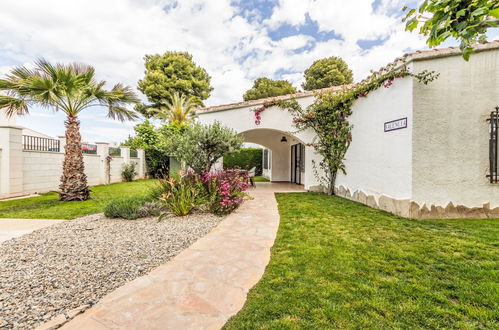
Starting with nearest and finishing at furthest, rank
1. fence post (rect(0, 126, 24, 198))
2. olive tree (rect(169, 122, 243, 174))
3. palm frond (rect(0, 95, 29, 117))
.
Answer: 1. olive tree (rect(169, 122, 243, 174))
2. palm frond (rect(0, 95, 29, 117))
3. fence post (rect(0, 126, 24, 198))

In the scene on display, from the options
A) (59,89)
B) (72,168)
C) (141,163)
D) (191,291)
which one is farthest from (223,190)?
(141,163)

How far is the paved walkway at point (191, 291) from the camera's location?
1.92 m

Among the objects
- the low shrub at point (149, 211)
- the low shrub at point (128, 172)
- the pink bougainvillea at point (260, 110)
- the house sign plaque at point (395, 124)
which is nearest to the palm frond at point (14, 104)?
the low shrub at point (149, 211)

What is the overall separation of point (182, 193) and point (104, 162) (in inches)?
405

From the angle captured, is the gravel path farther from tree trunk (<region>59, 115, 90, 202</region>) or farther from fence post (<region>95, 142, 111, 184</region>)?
fence post (<region>95, 142, 111, 184</region>)

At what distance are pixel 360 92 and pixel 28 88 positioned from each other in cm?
1029

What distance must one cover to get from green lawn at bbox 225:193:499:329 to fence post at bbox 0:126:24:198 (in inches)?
412

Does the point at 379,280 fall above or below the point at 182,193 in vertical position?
below

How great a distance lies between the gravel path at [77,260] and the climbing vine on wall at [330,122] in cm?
563

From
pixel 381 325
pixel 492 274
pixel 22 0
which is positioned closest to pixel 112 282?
pixel 381 325

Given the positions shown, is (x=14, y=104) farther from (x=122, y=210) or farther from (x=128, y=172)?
(x=128, y=172)

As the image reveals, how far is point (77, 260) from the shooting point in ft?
10.4

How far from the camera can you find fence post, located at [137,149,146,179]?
1666cm

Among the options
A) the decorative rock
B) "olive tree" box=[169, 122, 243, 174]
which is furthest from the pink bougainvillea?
the decorative rock
